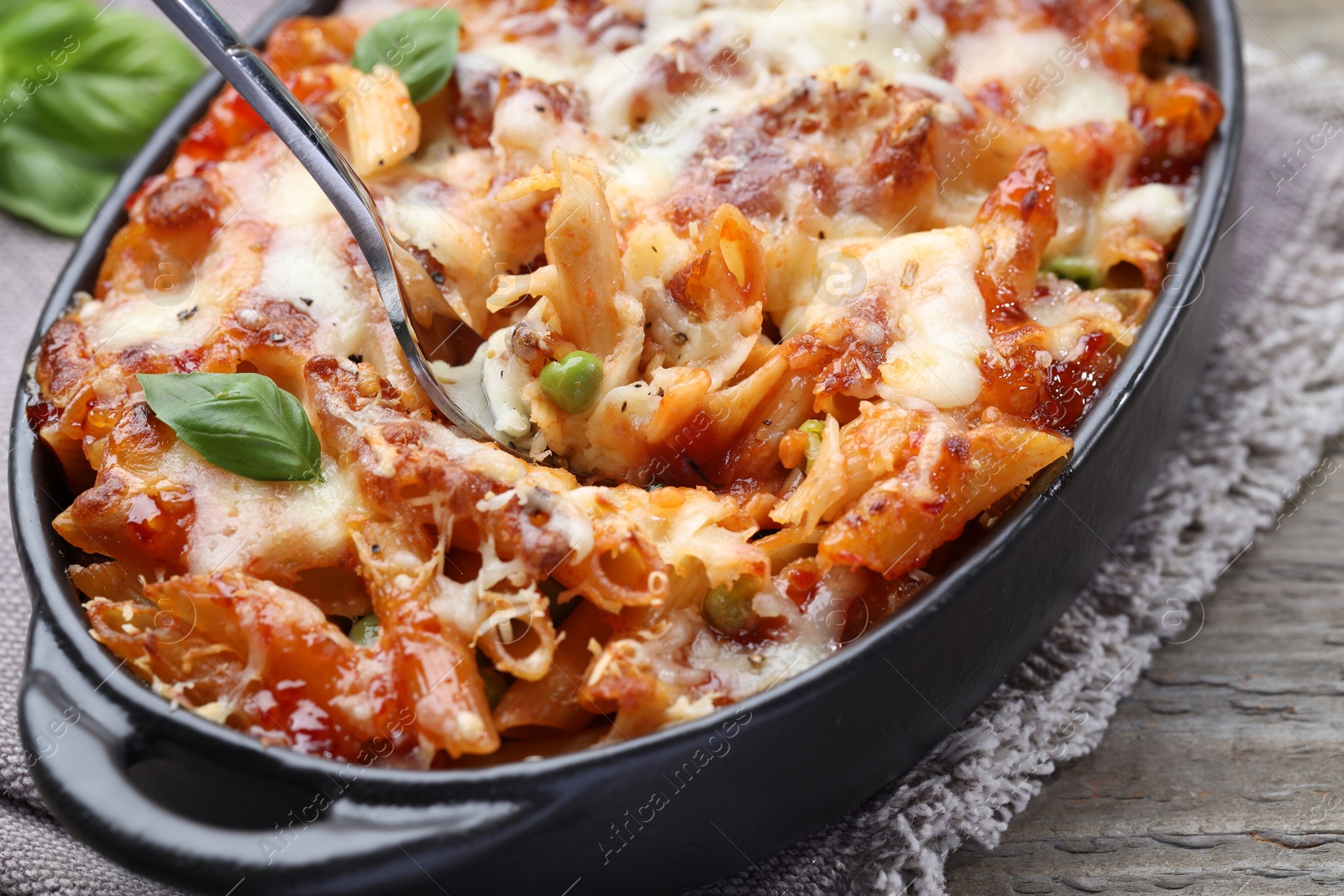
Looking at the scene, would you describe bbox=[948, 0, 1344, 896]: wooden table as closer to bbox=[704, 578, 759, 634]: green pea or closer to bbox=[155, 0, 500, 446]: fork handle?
bbox=[704, 578, 759, 634]: green pea

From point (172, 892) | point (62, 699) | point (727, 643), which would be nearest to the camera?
point (62, 699)

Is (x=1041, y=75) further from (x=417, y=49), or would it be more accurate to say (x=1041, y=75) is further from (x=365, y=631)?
(x=365, y=631)

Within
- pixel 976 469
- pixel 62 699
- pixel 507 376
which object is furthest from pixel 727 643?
pixel 62 699

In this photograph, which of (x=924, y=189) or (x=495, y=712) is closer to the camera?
(x=495, y=712)

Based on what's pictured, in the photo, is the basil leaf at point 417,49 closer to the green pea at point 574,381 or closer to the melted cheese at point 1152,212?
the green pea at point 574,381

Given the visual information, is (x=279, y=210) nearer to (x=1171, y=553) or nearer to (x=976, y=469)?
(x=976, y=469)

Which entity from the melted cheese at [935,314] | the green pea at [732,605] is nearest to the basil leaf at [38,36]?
the melted cheese at [935,314]

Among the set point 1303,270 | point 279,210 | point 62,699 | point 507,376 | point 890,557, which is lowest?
point 1303,270
